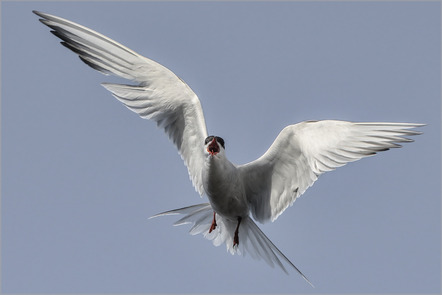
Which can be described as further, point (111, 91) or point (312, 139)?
point (111, 91)

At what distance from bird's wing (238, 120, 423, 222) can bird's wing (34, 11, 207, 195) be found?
2.60 feet

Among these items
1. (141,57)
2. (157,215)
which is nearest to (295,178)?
(157,215)

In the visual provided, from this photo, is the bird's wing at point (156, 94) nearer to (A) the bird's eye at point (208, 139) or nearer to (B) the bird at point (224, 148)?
(B) the bird at point (224, 148)

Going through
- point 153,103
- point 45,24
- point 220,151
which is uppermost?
point 45,24

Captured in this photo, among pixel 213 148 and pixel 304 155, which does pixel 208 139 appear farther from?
pixel 304 155

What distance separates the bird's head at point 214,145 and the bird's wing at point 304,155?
17.1 inches

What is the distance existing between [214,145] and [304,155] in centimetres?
102

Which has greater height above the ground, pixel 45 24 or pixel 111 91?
pixel 45 24

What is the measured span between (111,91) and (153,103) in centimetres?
53

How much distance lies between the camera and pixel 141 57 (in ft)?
28.5

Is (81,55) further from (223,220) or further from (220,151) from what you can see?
(223,220)

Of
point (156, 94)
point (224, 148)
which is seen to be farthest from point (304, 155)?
point (156, 94)

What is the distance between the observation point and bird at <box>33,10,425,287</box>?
7.74 meters

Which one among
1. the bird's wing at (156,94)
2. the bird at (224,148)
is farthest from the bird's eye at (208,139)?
the bird's wing at (156,94)
